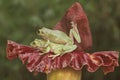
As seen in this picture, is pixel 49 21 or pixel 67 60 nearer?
pixel 67 60

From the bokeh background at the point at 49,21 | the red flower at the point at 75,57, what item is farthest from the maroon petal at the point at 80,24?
the bokeh background at the point at 49,21

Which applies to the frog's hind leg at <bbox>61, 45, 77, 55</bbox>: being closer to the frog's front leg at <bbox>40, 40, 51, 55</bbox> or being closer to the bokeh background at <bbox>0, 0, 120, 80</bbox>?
the frog's front leg at <bbox>40, 40, 51, 55</bbox>

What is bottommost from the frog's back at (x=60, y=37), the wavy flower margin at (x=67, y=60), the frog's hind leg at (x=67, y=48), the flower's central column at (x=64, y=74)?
the flower's central column at (x=64, y=74)

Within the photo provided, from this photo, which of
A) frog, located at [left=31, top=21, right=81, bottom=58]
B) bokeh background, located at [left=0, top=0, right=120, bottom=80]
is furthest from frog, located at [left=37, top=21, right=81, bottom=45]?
bokeh background, located at [left=0, top=0, right=120, bottom=80]

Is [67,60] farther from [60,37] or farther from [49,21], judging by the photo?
[49,21]

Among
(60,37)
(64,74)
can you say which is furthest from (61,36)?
(64,74)

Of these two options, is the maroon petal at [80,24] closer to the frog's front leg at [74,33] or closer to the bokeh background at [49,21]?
the frog's front leg at [74,33]
